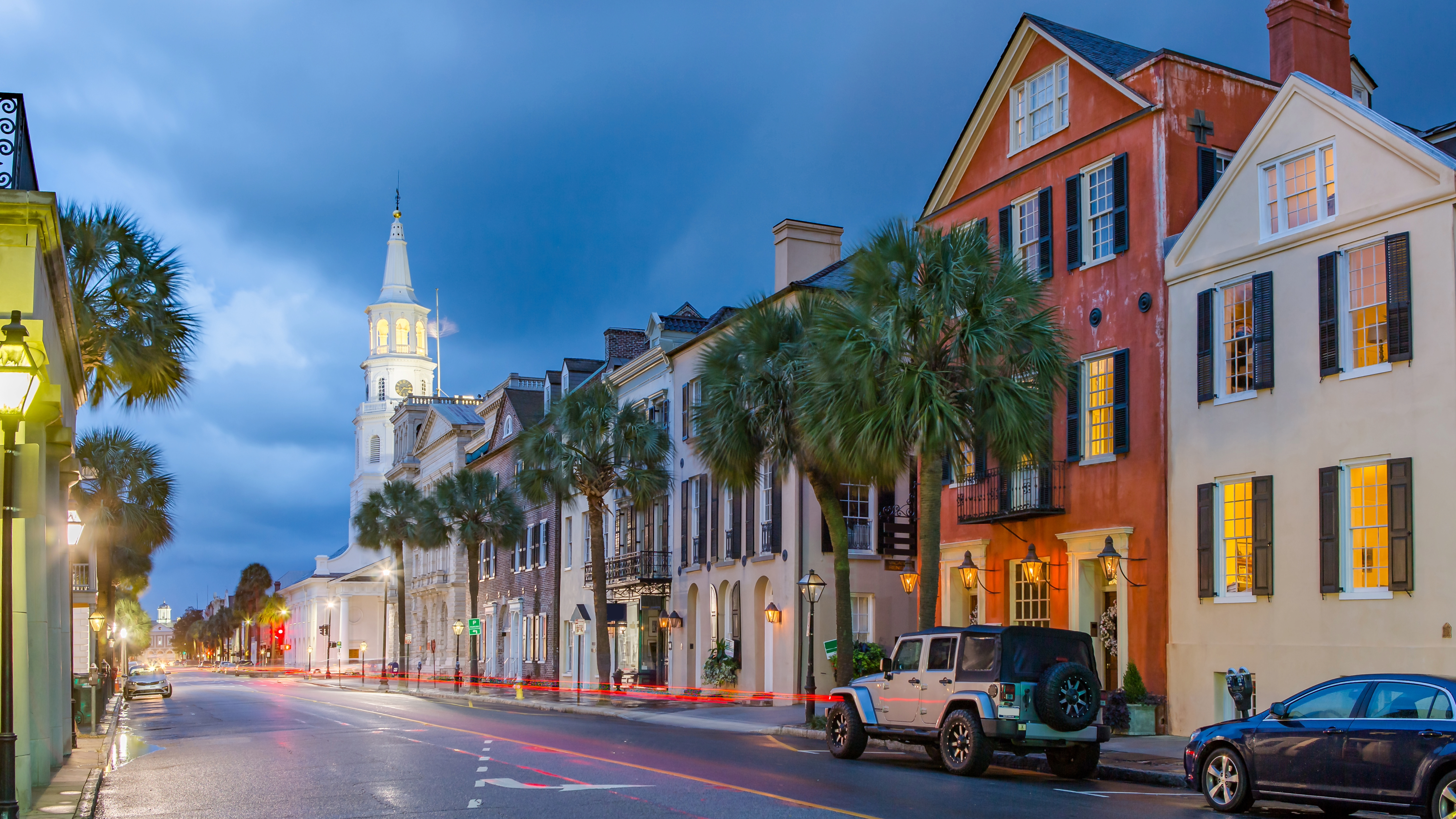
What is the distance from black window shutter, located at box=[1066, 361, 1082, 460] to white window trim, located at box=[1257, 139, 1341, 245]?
15.4 ft

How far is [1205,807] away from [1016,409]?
8.75 metres

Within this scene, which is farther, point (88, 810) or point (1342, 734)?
point (88, 810)

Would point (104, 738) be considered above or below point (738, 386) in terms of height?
below

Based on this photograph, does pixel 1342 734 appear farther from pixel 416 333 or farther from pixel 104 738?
pixel 416 333

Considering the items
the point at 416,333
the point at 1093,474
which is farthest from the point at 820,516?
the point at 416,333

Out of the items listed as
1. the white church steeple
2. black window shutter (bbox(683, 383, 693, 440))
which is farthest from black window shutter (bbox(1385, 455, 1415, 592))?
the white church steeple

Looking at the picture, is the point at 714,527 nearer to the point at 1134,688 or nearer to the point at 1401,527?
the point at 1134,688

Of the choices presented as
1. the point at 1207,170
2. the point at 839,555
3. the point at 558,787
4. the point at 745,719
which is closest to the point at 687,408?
the point at 745,719

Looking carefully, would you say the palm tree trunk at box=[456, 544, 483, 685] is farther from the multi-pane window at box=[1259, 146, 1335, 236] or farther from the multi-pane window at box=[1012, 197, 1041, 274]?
the multi-pane window at box=[1259, 146, 1335, 236]

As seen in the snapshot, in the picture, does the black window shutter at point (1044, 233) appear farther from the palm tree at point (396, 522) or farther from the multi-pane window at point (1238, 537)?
the palm tree at point (396, 522)

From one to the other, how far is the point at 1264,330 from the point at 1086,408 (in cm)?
447

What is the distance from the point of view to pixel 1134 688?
913 inches

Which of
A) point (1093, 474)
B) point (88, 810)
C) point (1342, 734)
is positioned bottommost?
point (88, 810)

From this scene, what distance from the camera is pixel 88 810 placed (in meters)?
13.6
